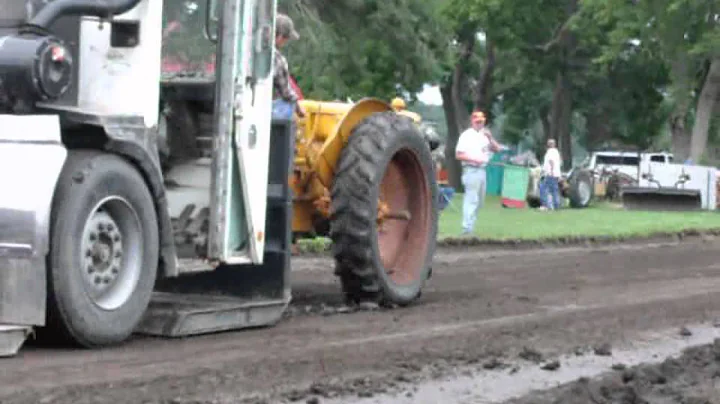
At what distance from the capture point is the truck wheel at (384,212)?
11.0 metres

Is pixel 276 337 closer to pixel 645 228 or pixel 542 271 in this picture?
pixel 542 271

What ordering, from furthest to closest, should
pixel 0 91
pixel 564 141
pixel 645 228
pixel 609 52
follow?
pixel 564 141, pixel 609 52, pixel 645 228, pixel 0 91

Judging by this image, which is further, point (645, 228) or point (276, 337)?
point (645, 228)

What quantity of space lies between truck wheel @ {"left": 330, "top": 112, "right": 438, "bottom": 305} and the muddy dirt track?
24 centimetres

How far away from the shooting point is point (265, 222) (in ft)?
33.5

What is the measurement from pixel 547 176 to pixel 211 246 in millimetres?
27632

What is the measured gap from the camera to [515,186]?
123 ft

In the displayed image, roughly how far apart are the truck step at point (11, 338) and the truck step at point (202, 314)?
131 centimetres

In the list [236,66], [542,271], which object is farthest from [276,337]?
[542,271]

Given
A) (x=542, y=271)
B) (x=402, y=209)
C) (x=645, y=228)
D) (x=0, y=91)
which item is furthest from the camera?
(x=645, y=228)

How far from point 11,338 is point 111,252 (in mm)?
873

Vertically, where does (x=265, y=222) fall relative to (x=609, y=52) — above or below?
below

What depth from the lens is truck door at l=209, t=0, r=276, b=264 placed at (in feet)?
31.0

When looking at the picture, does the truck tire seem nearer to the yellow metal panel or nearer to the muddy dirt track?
the muddy dirt track
